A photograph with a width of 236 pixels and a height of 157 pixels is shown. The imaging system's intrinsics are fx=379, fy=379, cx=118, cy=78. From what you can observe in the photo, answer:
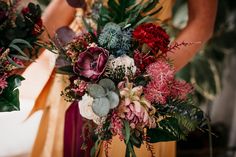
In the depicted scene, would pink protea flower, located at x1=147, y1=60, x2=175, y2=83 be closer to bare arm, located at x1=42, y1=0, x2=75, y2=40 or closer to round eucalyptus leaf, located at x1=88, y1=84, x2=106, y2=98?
round eucalyptus leaf, located at x1=88, y1=84, x2=106, y2=98

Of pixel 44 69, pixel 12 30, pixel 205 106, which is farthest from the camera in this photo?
pixel 205 106

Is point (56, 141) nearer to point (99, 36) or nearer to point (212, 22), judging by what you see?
point (99, 36)

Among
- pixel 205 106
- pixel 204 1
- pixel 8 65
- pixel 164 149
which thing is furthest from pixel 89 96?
pixel 205 106

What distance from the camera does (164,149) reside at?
3.43ft

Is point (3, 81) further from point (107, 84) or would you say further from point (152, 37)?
point (152, 37)

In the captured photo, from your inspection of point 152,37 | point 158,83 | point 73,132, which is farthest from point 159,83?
point 73,132

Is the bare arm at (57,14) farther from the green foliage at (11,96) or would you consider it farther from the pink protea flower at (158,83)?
the pink protea flower at (158,83)

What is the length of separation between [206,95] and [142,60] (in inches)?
30.7

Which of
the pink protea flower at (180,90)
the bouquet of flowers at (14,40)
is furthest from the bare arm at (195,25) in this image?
the bouquet of flowers at (14,40)

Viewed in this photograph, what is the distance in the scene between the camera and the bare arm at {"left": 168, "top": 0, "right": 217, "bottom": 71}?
1038mm

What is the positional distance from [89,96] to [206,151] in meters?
0.96

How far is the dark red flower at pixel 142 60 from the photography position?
33.4 inches

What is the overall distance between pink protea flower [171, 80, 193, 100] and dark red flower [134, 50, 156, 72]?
8 centimetres

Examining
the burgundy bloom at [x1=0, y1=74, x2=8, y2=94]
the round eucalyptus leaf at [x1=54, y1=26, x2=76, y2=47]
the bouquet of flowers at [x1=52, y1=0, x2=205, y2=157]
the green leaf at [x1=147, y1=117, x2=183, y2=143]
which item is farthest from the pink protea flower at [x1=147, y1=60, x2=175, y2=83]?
the burgundy bloom at [x1=0, y1=74, x2=8, y2=94]
